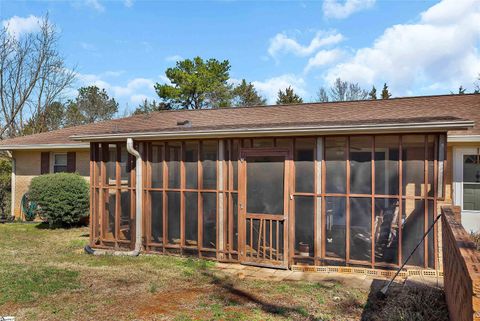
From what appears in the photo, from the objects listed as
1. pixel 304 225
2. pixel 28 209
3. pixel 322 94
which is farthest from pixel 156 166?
pixel 322 94

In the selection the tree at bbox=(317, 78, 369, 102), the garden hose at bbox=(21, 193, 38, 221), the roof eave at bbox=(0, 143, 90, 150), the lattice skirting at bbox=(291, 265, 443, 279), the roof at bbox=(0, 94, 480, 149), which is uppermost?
the tree at bbox=(317, 78, 369, 102)

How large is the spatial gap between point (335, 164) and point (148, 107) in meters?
28.0

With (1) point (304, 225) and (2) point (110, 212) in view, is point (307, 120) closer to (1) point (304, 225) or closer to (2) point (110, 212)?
(1) point (304, 225)

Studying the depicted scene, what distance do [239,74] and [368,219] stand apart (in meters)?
26.2

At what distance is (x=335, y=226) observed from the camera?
6254 millimetres

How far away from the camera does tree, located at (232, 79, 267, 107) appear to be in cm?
3012

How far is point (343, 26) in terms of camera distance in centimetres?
1579

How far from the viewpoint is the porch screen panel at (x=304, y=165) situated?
6.40m

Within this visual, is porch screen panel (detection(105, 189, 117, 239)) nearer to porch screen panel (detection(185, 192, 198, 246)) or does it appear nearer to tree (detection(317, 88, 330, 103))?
porch screen panel (detection(185, 192, 198, 246))

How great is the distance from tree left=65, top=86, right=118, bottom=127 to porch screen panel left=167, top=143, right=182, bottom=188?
2354 centimetres

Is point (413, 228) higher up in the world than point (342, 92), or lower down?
lower down

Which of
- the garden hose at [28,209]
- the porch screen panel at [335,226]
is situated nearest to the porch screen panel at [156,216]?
the porch screen panel at [335,226]

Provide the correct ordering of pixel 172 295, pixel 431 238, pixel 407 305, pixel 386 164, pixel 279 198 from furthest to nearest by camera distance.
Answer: pixel 279 198
pixel 386 164
pixel 431 238
pixel 172 295
pixel 407 305

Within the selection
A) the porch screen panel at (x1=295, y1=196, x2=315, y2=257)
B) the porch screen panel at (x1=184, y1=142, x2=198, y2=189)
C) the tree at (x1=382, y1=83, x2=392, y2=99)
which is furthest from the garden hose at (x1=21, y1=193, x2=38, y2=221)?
the tree at (x1=382, y1=83, x2=392, y2=99)
